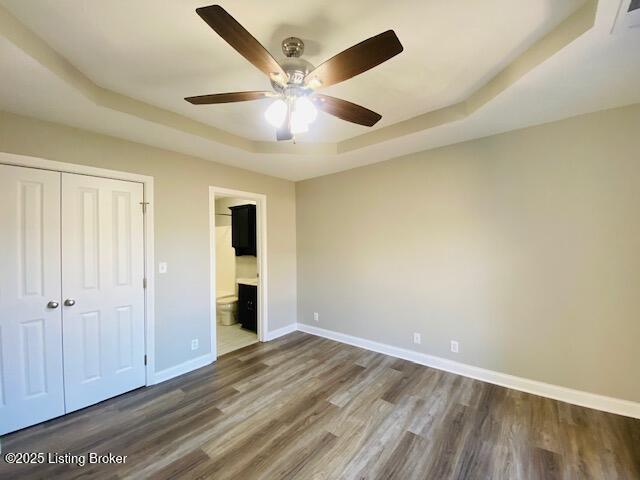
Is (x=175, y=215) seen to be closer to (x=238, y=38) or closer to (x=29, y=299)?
(x=29, y=299)

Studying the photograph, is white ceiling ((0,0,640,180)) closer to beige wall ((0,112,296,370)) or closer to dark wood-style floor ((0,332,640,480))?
beige wall ((0,112,296,370))

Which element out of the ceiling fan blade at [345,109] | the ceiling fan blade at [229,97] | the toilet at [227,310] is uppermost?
the ceiling fan blade at [229,97]

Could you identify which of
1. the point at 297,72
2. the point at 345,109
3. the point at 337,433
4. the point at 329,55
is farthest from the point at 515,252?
the point at 297,72

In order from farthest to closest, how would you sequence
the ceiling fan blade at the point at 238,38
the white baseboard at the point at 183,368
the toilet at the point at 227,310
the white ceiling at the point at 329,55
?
the toilet at the point at 227,310 < the white baseboard at the point at 183,368 < the white ceiling at the point at 329,55 < the ceiling fan blade at the point at 238,38

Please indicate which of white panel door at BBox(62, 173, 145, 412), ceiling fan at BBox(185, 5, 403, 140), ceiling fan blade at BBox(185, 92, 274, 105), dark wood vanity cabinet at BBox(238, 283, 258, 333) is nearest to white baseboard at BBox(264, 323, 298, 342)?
dark wood vanity cabinet at BBox(238, 283, 258, 333)

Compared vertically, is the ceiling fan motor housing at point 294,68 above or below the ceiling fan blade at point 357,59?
above

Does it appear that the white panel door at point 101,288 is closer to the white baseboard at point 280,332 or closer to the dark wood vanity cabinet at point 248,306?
the white baseboard at point 280,332

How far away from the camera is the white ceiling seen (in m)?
1.38

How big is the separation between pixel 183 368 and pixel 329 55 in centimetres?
335

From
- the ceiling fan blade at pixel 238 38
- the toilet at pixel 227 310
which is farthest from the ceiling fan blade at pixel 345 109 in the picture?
the toilet at pixel 227 310

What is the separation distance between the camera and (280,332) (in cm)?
419

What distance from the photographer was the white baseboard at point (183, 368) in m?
2.85

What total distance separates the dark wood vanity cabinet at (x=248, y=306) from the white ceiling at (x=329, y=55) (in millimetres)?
2680

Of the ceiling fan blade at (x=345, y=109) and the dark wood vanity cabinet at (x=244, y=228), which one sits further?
the dark wood vanity cabinet at (x=244, y=228)
